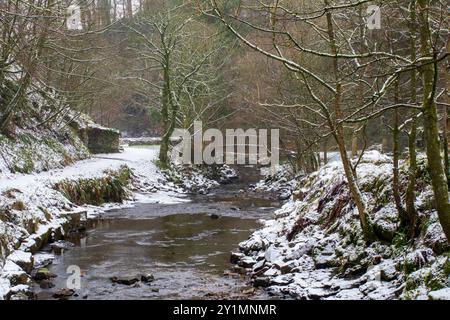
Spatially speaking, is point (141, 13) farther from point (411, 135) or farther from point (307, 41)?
point (411, 135)

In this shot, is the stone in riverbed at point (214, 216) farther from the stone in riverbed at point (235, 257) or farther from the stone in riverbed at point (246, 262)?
the stone in riverbed at point (246, 262)

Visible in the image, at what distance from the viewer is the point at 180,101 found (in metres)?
28.1

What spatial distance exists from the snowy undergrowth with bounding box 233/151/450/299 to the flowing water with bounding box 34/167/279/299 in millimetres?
759

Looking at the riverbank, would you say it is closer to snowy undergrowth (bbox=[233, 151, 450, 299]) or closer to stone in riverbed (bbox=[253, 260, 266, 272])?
stone in riverbed (bbox=[253, 260, 266, 272])

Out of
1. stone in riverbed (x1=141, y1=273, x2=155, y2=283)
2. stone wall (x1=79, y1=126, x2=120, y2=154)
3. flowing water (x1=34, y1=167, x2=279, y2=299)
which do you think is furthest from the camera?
stone wall (x1=79, y1=126, x2=120, y2=154)

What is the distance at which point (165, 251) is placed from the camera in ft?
38.6

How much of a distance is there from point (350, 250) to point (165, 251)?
4.54m

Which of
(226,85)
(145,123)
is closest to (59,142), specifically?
(226,85)

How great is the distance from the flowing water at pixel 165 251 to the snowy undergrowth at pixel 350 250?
0.76 m

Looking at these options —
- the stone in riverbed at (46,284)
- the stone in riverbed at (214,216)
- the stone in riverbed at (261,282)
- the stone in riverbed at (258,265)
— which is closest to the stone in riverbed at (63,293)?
the stone in riverbed at (46,284)

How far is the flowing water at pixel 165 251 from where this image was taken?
8.76m

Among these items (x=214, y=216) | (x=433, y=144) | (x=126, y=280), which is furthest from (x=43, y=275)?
(x=214, y=216)

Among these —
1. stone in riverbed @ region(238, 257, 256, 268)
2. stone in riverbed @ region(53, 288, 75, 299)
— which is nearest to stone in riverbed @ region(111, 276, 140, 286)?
stone in riverbed @ region(53, 288, 75, 299)

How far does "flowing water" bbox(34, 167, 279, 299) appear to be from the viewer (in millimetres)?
8758
